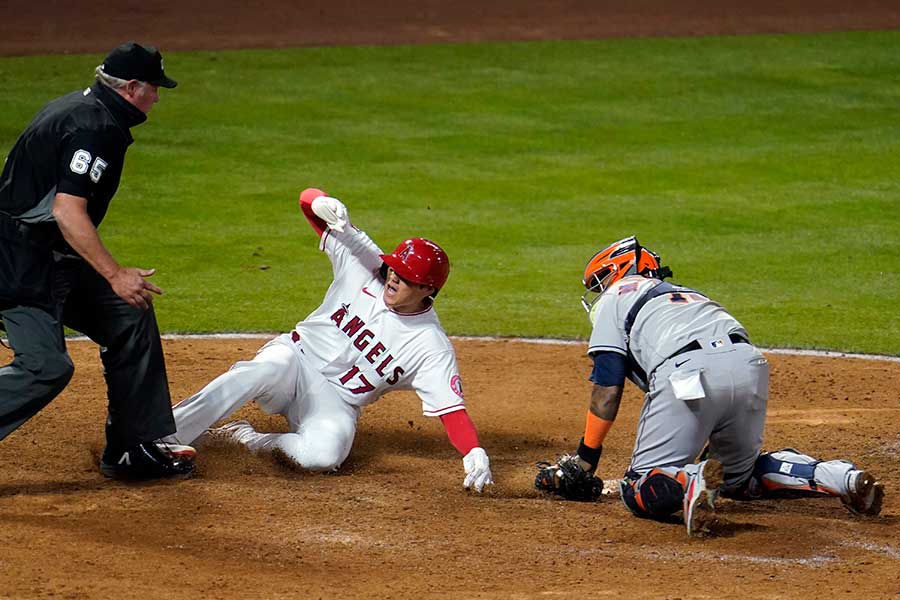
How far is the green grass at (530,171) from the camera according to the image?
10297 millimetres

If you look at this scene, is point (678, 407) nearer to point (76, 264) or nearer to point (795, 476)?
point (795, 476)

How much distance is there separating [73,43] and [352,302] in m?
12.9

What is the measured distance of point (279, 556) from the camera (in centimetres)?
526

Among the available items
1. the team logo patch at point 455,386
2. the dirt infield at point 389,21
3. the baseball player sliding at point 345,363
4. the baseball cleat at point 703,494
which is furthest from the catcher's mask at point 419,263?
the dirt infield at point 389,21

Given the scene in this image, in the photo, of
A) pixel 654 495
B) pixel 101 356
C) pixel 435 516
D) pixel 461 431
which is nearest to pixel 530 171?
pixel 461 431

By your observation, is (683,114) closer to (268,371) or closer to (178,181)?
(178,181)

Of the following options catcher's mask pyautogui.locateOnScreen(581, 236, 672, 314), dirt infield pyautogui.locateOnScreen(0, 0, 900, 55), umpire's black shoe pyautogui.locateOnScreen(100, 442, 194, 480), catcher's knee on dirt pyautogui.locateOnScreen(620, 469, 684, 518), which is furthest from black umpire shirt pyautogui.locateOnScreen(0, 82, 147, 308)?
dirt infield pyautogui.locateOnScreen(0, 0, 900, 55)

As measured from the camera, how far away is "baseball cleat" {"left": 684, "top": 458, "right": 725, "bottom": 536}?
5441mm

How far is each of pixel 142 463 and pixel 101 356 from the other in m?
0.52

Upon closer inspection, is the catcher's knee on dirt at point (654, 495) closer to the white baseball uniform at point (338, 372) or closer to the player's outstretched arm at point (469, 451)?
the player's outstretched arm at point (469, 451)

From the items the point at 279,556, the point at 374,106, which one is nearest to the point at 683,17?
the point at 374,106

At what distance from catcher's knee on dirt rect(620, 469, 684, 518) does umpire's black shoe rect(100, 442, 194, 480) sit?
204 cm

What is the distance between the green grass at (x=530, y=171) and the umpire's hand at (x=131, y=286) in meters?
3.62

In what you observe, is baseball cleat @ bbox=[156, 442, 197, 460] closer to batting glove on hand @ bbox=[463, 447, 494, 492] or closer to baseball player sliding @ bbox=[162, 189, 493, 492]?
baseball player sliding @ bbox=[162, 189, 493, 492]
